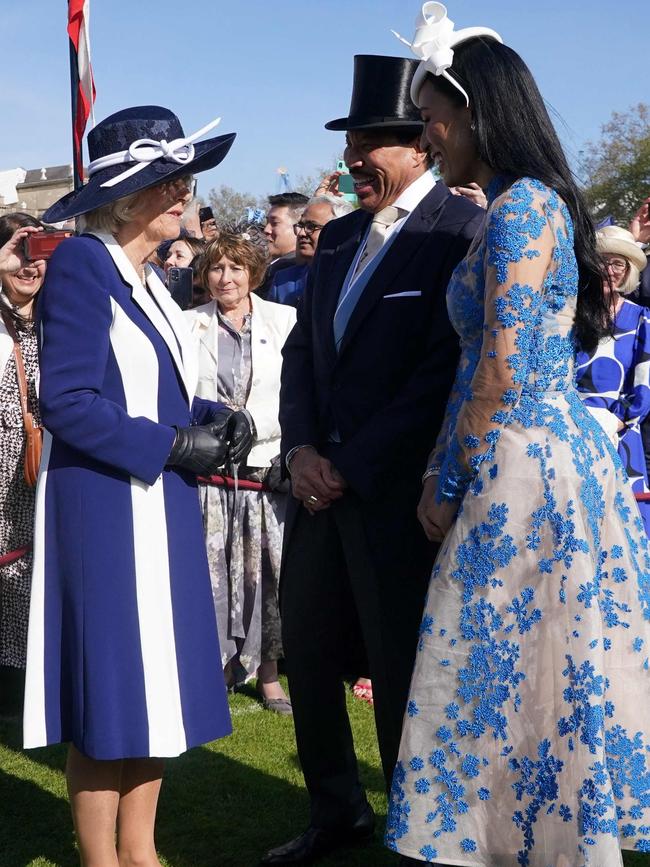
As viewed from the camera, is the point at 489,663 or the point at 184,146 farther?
the point at 184,146

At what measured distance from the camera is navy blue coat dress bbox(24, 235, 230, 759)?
9.66 feet

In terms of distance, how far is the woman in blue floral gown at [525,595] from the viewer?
265 cm

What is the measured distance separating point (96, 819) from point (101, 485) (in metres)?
0.92

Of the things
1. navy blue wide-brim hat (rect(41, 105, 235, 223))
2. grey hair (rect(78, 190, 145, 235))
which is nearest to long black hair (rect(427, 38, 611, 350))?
navy blue wide-brim hat (rect(41, 105, 235, 223))

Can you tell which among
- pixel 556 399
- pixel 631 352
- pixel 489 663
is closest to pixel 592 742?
pixel 489 663

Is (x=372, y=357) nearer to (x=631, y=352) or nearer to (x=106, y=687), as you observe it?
(x=106, y=687)

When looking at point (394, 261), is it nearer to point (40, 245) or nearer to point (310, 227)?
point (40, 245)

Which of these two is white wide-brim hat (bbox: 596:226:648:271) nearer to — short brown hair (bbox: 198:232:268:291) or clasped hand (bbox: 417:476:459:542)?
short brown hair (bbox: 198:232:268:291)

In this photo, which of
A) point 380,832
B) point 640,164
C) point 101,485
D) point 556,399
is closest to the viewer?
point 556,399

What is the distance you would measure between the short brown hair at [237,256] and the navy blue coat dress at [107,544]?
2814 millimetres

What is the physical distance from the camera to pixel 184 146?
3219mm

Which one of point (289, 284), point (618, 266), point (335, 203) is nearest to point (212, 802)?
point (618, 266)

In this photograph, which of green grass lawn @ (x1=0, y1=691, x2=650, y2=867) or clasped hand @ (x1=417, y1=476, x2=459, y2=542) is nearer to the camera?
clasped hand @ (x1=417, y1=476, x2=459, y2=542)

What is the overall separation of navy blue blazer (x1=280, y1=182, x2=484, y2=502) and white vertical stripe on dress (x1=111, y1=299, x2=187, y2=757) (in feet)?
2.03
